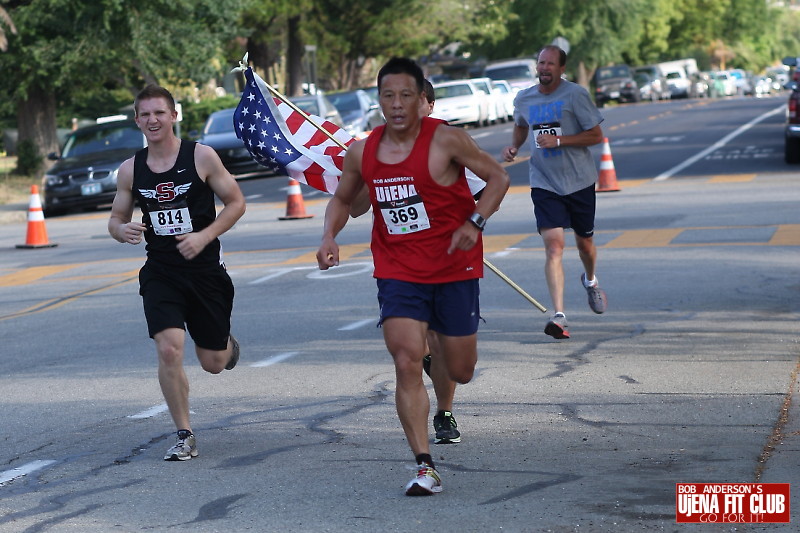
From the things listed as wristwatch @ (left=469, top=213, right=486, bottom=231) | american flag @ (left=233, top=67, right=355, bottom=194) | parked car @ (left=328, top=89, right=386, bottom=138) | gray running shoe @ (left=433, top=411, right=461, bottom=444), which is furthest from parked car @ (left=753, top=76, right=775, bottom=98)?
wristwatch @ (left=469, top=213, right=486, bottom=231)

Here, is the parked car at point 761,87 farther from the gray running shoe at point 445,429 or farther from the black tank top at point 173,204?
the gray running shoe at point 445,429

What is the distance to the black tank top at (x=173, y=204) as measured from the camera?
281 inches

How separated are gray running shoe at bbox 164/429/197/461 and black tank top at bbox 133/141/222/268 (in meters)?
0.85

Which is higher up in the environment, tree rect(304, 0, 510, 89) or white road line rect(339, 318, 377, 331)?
tree rect(304, 0, 510, 89)

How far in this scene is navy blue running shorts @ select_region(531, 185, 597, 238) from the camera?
33.3 ft

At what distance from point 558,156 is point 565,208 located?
14.3 inches

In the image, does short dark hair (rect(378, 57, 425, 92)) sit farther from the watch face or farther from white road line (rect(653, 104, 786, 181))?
white road line (rect(653, 104, 786, 181))

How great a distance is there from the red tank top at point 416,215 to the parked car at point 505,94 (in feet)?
147

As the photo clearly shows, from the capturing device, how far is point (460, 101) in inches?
1845

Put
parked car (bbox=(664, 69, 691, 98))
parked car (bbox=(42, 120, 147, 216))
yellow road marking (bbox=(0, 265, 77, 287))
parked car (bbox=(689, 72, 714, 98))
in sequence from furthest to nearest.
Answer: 1. parked car (bbox=(689, 72, 714, 98))
2. parked car (bbox=(664, 69, 691, 98))
3. parked car (bbox=(42, 120, 147, 216))
4. yellow road marking (bbox=(0, 265, 77, 287))

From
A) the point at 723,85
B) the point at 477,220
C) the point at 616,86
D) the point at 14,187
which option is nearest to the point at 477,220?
the point at 477,220

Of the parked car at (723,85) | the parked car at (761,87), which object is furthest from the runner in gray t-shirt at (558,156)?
the parked car at (761,87)

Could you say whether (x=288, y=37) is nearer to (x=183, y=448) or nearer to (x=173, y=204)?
(x=173, y=204)

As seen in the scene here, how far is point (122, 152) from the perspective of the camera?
26391mm
